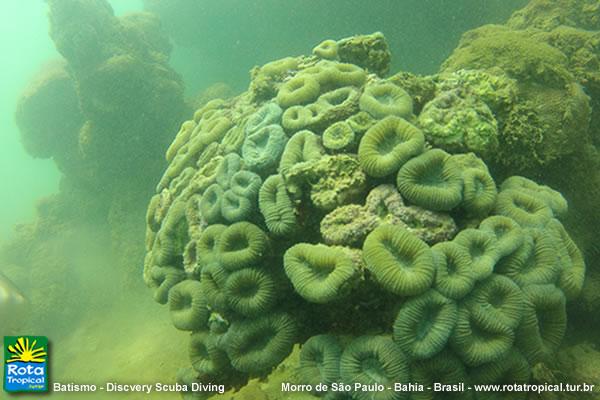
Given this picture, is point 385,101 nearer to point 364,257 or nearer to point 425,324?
point 364,257

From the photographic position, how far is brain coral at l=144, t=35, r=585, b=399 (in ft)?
10.6

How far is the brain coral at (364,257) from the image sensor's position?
10.6ft

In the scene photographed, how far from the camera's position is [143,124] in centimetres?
1348

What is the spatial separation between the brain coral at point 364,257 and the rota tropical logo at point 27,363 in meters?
1.60

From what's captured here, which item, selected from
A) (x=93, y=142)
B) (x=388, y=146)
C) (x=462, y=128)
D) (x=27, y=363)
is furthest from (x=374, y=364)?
(x=93, y=142)

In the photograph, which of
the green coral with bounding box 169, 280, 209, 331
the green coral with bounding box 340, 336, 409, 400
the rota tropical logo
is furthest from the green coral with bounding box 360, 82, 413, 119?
the rota tropical logo

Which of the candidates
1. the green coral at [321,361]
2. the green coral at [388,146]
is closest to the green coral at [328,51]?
the green coral at [388,146]

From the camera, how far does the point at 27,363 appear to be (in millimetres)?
4645

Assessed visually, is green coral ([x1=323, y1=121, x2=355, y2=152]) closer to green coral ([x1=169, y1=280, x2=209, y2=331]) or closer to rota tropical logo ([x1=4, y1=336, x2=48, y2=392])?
green coral ([x1=169, y1=280, x2=209, y2=331])

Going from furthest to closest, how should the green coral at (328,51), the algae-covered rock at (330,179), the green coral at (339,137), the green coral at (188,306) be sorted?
the green coral at (328,51)
the green coral at (188,306)
the green coral at (339,137)
the algae-covered rock at (330,179)

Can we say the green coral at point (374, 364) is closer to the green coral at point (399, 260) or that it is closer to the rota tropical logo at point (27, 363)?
the green coral at point (399, 260)

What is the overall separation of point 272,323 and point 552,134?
175 inches

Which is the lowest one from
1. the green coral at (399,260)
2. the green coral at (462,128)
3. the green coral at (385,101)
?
the green coral at (399,260)

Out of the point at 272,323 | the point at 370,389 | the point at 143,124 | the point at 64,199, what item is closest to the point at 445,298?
the point at 370,389
